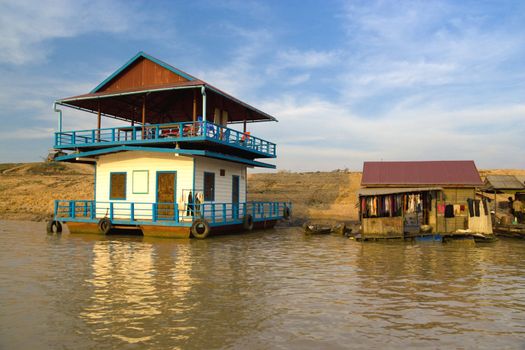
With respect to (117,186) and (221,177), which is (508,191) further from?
(117,186)

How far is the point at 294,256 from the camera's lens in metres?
17.2

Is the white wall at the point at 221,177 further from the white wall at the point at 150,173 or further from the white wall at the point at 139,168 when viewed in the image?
the white wall at the point at 139,168

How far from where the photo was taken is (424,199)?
80.4 ft

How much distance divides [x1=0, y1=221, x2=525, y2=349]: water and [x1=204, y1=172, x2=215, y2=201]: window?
6.32 metres

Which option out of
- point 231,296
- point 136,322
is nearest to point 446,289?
point 231,296

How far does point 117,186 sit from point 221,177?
5888 millimetres

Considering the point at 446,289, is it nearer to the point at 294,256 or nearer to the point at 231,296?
the point at 231,296

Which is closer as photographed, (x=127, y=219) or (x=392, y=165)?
(x=127, y=219)

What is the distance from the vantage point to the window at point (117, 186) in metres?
24.9

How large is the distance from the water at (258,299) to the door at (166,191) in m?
5.10

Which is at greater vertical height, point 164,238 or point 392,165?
point 392,165

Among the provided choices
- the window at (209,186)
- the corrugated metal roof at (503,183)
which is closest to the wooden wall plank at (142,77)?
the window at (209,186)

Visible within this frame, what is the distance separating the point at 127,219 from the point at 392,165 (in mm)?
15708

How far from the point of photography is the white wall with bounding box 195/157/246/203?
23.7 metres
